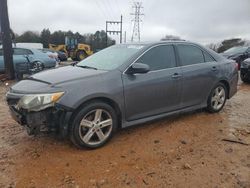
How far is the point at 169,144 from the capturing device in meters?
4.25

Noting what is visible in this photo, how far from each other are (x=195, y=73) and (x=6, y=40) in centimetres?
854

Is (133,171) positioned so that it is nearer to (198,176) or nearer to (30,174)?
(198,176)

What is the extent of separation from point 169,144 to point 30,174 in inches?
79.3

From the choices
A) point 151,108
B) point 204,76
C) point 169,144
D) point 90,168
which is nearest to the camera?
point 90,168

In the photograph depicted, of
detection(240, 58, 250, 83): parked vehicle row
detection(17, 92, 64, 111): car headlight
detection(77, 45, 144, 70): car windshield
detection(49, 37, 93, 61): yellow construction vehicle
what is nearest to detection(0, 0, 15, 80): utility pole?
detection(77, 45, 144, 70): car windshield

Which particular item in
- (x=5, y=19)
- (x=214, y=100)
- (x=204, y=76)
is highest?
(x=5, y=19)

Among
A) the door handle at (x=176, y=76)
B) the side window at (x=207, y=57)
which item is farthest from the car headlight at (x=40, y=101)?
the side window at (x=207, y=57)

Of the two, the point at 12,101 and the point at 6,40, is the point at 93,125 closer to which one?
the point at 12,101

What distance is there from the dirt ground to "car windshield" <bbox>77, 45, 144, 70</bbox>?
1140 millimetres

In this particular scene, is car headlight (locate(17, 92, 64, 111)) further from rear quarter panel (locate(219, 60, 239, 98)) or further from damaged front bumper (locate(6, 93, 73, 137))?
rear quarter panel (locate(219, 60, 239, 98))

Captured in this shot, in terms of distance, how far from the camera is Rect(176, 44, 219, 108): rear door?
5.09 metres

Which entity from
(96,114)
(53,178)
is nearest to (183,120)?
(96,114)

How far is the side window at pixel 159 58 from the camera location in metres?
4.66

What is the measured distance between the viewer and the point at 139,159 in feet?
Answer: 12.3
